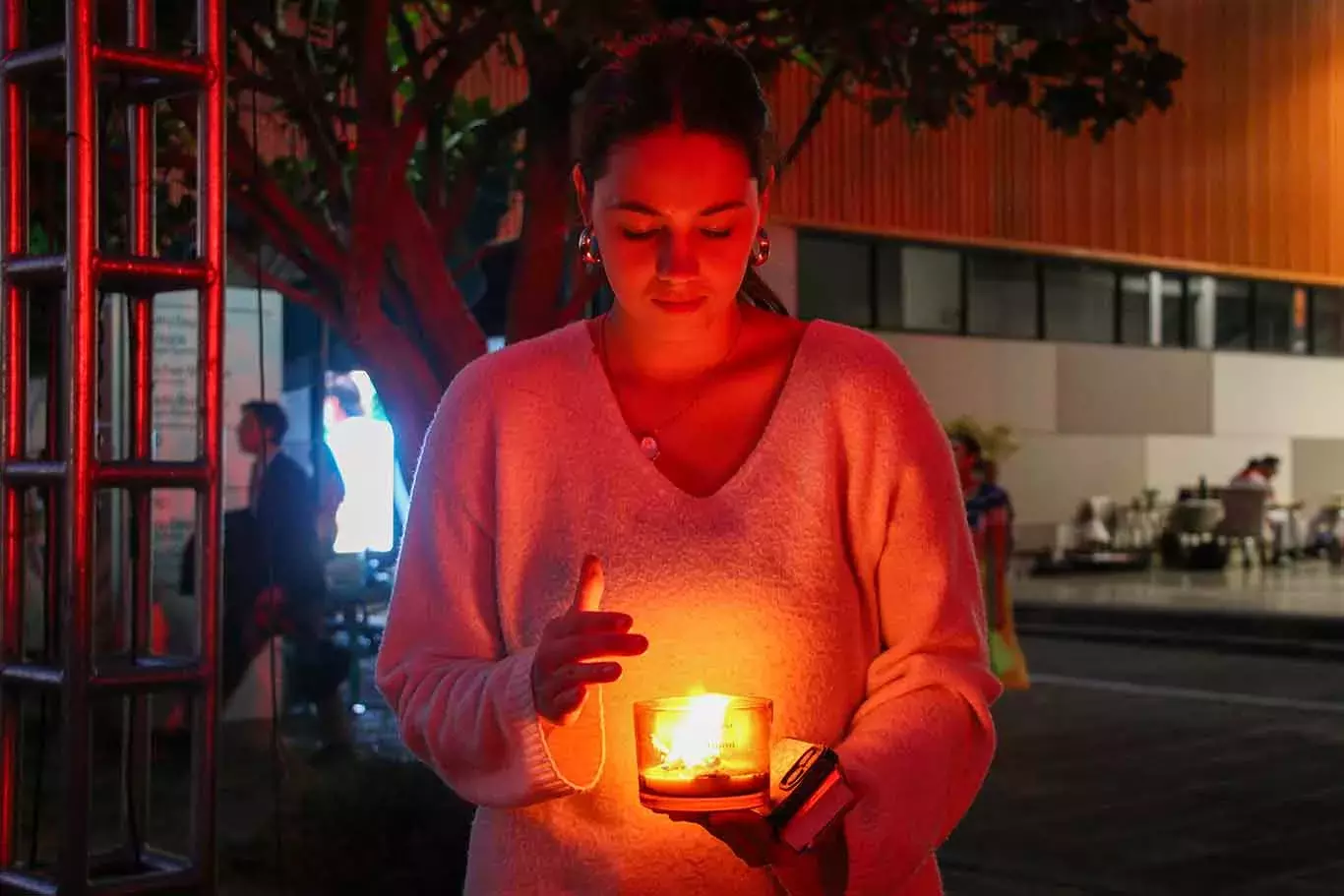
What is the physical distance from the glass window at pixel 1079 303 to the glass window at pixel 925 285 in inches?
80.9

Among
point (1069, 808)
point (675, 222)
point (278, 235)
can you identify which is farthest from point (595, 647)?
point (1069, 808)

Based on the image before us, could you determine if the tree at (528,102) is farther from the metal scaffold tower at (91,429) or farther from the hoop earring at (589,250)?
the hoop earring at (589,250)

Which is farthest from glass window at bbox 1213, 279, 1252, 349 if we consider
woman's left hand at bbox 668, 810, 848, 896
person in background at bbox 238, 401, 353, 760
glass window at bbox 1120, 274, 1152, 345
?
woman's left hand at bbox 668, 810, 848, 896

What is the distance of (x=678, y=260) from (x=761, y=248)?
0.19 m

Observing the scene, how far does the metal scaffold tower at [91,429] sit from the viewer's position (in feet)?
11.9

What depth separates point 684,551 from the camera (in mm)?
1822

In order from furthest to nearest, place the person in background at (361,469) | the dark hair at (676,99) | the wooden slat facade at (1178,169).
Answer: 1. the wooden slat facade at (1178,169)
2. the person in background at (361,469)
3. the dark hair at (676,99)

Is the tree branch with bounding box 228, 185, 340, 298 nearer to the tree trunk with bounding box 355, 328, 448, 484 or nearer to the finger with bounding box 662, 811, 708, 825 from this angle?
the tree trunk with bounding box 355, 328, 448, 484

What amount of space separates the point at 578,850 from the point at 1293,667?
48.2 ft

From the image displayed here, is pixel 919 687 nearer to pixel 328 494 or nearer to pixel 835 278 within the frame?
pixel 328 494

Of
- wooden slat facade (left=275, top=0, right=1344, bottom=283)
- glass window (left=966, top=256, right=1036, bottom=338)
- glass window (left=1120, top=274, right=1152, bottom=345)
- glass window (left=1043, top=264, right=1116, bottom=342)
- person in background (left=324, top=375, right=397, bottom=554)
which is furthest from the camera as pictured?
glass window (left=1120, top=274, right=1152, bottom=345)

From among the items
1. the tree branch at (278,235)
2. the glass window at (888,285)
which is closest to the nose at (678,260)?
the tree branch at (278,235)

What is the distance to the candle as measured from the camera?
1.63 meters

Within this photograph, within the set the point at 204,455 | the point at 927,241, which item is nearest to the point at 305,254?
the point at 204,455
